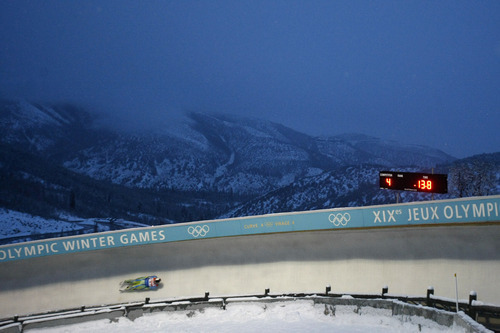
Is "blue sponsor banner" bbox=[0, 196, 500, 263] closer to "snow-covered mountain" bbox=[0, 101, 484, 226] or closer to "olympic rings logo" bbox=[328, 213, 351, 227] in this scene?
"olympic rings logo" bbox=[328, 213, 351, 227]

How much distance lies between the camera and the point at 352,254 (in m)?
13.0

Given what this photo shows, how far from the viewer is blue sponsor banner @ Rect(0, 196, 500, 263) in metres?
10.9

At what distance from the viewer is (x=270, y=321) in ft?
37.6

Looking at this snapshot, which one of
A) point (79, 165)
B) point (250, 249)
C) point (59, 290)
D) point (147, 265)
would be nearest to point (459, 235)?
point (250, 249)

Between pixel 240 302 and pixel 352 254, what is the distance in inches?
148

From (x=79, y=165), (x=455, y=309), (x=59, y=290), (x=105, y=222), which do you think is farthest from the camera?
(x=79, y=165)

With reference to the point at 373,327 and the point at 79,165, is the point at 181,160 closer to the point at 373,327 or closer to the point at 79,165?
the point at 79,165

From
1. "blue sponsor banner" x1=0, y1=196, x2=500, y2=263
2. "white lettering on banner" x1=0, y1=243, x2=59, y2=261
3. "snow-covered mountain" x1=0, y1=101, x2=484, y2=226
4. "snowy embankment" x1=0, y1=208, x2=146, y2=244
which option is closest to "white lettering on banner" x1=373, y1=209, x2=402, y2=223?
"blue sponsor banner" x1=0, y1=196, x2=500, y2=263

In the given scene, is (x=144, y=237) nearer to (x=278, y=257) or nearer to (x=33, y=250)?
(x=33, y=250)

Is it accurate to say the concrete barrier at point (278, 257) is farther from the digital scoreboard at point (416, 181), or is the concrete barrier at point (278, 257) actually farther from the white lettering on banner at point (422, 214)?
the digital scoreboard at point (416, 181)

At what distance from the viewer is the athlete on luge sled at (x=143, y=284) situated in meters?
14.7

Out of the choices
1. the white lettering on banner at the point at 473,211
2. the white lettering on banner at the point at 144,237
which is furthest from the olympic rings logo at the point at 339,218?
the white lettering on banner at the point at 144,237

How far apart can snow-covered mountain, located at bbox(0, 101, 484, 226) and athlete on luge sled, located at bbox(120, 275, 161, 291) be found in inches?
3108

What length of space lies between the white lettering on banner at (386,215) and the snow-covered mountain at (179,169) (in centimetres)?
7921
